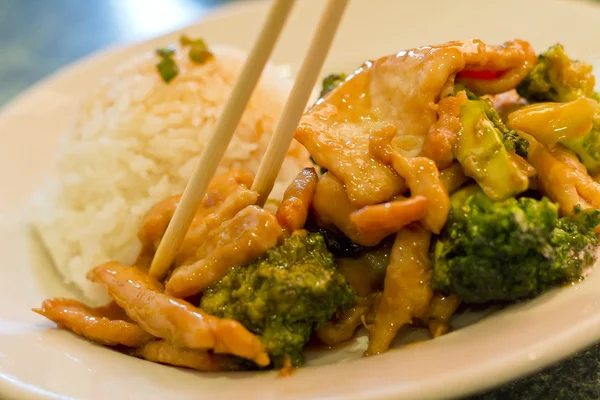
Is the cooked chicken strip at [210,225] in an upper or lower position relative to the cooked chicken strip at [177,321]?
upper

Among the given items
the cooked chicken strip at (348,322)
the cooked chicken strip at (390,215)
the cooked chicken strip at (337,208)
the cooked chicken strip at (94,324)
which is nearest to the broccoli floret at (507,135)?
the cooked chicken strip at (390,215)

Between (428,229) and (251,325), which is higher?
(428,229)

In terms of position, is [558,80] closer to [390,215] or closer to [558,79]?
[558,79]

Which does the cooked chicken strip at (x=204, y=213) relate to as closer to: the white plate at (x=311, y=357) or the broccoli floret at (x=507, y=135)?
the white plate at (x=311, y=357)

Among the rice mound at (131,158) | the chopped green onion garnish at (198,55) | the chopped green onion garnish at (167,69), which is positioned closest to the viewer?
the rice mound at (131,158)

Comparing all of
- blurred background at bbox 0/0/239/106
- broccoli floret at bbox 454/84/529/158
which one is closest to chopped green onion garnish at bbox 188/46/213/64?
broccoli floret at bbox 454/84/529/158

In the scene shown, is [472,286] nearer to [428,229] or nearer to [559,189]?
[428,229]

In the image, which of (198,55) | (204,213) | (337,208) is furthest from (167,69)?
(337,208)

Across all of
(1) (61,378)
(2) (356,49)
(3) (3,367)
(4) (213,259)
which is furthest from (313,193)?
(2) (356,49)
